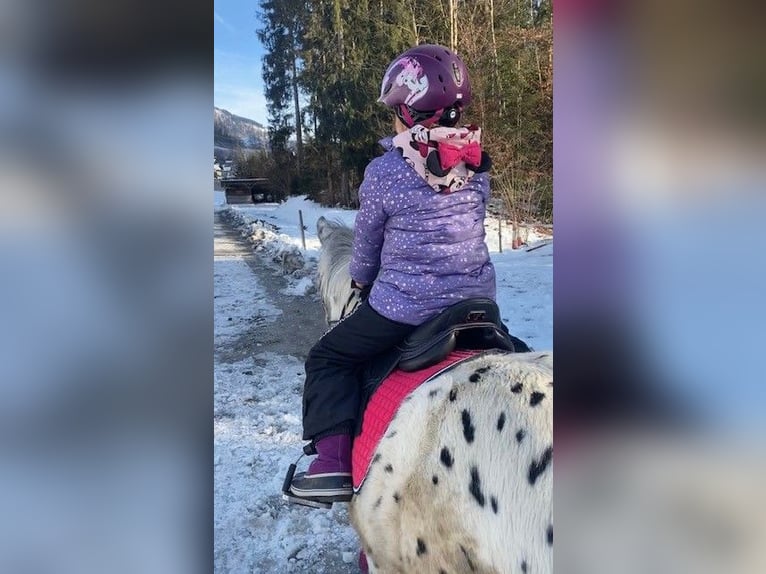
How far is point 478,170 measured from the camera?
1773 mm

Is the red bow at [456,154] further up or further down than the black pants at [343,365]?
further up

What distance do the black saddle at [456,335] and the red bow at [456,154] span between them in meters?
0.42

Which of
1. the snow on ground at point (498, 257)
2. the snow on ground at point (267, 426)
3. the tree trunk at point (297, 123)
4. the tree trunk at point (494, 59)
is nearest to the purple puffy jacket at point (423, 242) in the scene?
the snow on ground at point (267, 426)

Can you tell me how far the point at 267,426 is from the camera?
10.9 ft

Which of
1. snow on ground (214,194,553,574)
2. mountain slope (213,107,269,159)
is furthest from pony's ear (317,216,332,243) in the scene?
mountain slope (213,107,269,159)

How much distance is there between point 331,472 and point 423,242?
80 centimetres

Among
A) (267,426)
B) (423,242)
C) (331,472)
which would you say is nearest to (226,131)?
(423,242)

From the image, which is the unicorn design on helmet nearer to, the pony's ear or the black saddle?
the black saddle

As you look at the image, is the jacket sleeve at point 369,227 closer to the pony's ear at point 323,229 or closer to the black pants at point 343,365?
the black pants at point 343,365

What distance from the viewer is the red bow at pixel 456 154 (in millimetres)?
1679

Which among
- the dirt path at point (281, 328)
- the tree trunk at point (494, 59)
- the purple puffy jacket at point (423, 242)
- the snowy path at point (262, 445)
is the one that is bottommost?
the snowy path at point (262, 445)

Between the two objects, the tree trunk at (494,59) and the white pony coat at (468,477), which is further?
the tree trunk at (494,59)
